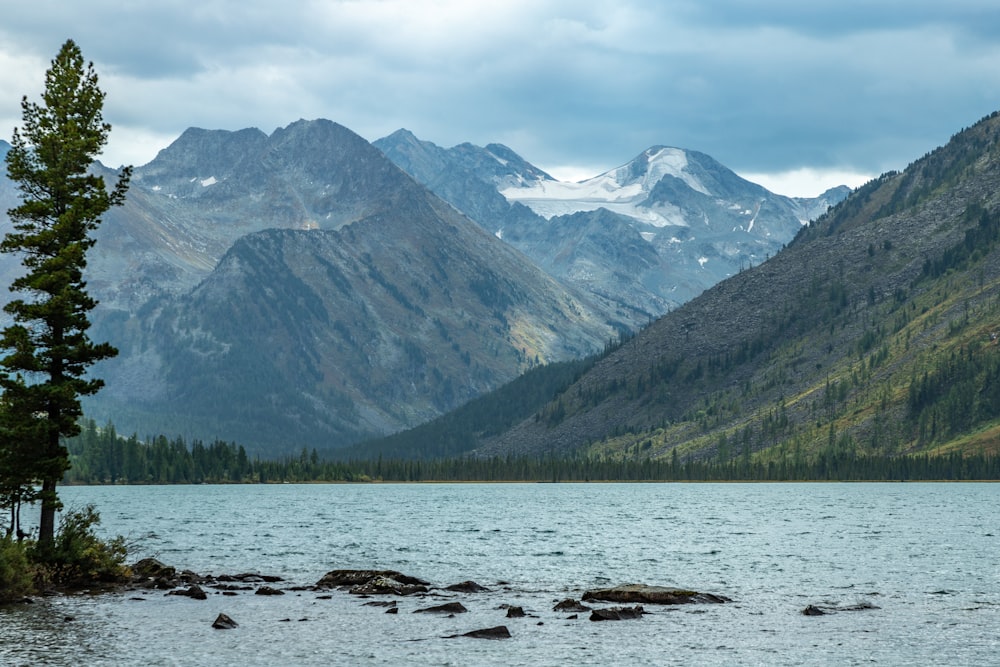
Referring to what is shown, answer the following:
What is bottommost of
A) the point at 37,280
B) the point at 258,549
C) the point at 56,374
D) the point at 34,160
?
the point at 258,549

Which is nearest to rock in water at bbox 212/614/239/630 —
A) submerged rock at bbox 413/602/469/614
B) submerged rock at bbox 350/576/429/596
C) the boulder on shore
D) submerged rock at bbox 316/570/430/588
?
submerged rock at bbox 413/602/469/614

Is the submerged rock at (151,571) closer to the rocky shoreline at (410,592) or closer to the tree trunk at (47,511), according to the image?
the rocky shoreline at (410,592)

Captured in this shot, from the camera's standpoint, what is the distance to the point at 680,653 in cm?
6003

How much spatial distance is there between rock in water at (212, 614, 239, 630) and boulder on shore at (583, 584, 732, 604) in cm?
2618

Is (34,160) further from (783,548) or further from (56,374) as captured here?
(783,548)

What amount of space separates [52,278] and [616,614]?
43.9m

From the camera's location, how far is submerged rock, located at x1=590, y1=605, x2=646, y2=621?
71.4 metres

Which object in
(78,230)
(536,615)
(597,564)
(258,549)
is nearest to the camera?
(536,615)

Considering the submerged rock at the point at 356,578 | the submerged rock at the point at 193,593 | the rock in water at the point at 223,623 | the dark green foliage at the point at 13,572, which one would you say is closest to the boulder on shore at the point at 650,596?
the submerged rock at the point at 356,578

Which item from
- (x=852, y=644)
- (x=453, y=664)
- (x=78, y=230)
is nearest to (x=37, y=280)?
(x=78, y=230)

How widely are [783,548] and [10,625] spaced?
92.0m

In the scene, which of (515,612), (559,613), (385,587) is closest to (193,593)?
(385,587)

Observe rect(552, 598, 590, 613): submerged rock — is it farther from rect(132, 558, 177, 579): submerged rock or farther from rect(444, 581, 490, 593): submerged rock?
rect(132, 558, 177, 579): submerged rock

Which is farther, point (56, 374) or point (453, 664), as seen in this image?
point (56, 374)
